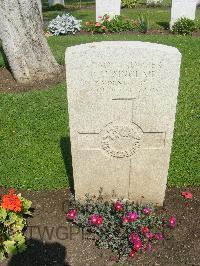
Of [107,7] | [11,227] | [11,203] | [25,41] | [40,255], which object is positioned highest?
[25,41]

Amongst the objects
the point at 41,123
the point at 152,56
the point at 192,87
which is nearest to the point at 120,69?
the point at 152,56

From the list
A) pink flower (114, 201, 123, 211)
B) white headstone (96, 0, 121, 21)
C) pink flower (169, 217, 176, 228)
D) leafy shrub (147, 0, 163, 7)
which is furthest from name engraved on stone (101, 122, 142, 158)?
leafy shrub (147, 0, 163, 7)

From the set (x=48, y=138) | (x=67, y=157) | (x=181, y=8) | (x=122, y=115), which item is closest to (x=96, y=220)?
(x=122, y=115)

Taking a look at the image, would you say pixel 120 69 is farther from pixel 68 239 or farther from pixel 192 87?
pixel 192 87

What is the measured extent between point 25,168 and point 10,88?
3.14 m

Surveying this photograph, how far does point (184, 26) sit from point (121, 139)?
360 inches

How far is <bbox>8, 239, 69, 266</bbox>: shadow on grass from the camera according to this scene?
3469 millimetres

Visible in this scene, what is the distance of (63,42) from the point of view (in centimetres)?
1069

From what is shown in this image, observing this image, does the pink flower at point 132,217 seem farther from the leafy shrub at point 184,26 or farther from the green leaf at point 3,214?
the leafy shrub at point 184,26

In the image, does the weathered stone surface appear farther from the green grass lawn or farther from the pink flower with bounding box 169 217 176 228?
the green grass lawn

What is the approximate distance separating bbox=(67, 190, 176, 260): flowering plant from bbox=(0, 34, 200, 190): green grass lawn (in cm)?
82

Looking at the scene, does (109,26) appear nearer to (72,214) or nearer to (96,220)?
(72,214)

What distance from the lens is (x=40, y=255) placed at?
355 cm

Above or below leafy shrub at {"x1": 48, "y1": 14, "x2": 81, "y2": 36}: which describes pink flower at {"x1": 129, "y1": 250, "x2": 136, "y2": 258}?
below
